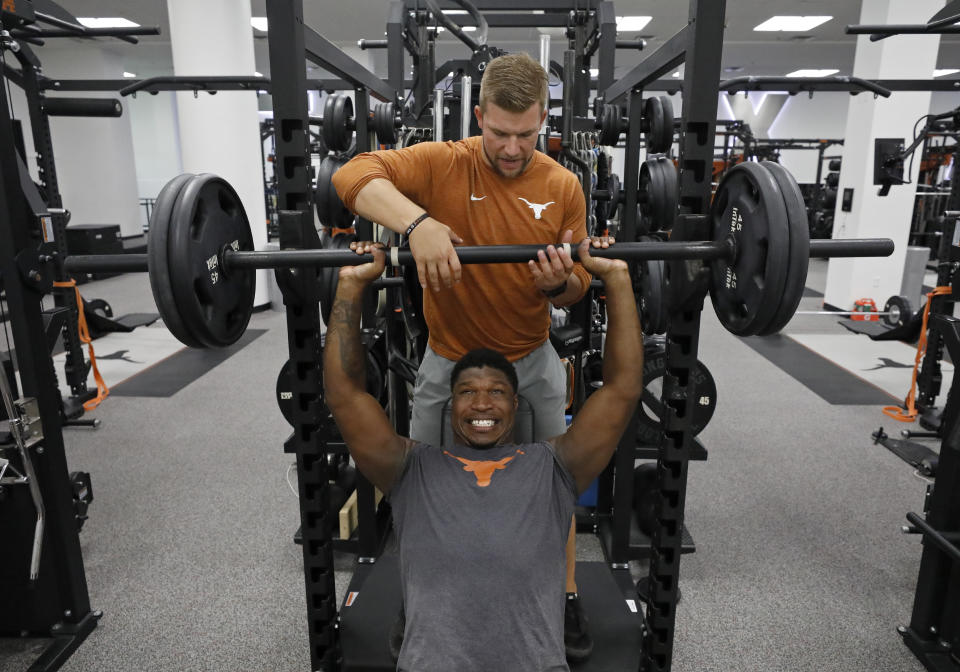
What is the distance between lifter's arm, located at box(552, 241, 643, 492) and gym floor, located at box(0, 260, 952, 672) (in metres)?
0.91

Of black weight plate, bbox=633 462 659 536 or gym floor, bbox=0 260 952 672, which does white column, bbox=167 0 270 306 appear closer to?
gym floor, bbox=0 260 952 672

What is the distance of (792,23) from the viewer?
26.6 ft

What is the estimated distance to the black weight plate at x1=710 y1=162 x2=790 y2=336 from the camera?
3.75 feet

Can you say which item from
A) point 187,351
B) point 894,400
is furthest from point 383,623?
point 187,351

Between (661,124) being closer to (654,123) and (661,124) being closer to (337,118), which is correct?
(654,123)

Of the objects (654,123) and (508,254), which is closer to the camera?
(508,254)

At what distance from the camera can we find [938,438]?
3410 millimetres

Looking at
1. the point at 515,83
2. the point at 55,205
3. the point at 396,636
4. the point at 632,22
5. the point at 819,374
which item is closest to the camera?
the point at 515,83

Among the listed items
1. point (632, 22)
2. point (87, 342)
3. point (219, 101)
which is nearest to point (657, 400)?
point (87, 342)

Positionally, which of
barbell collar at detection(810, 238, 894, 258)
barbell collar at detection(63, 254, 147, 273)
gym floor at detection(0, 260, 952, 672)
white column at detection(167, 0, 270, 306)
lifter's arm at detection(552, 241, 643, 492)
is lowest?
gym floor at detection(0, 260, 952, 672)

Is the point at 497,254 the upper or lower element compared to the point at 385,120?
lower

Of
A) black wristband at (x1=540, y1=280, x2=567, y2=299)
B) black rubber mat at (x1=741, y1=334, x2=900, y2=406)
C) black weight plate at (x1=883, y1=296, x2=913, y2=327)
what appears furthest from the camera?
black weight plate at (x1=883, y1=296, x2=913, y2=327)

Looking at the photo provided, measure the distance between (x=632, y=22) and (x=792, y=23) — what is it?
200 centimetres

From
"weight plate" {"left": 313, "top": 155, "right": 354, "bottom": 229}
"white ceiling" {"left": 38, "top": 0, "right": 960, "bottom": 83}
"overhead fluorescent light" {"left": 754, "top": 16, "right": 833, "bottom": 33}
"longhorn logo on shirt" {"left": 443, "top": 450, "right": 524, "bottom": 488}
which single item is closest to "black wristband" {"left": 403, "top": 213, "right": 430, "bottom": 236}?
"longhorn logo on shirt" {"left": 443, "top": 450, "right": 524, "bottom": 488}
